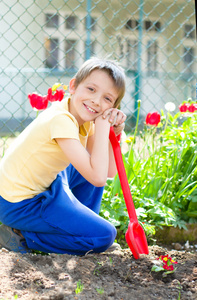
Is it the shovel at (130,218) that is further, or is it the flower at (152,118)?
the flower at (152,118)

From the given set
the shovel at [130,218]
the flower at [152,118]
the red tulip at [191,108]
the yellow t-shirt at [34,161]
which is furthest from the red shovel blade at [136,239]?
the red tulip at [191,108]

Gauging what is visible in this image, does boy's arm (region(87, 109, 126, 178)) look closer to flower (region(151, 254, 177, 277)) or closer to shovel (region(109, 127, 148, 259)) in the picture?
shovel (region(109, 127, 148, 259))

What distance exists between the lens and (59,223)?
5.65 ft

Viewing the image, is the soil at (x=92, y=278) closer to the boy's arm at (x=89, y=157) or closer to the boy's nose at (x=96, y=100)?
the boy's arm at (x=89, y=157)

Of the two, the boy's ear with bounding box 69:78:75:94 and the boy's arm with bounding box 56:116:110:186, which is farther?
the boy's ear with bounding box 69:78:75:94

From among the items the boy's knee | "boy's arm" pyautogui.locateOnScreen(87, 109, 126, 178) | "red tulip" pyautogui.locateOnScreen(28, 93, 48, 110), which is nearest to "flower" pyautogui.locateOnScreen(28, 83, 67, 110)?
"red tulip" pyautogui.locateOnScreen(28, 93, 48, 110)

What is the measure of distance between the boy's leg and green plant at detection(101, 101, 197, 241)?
1.09 feet

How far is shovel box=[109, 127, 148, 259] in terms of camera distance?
5.55 ft

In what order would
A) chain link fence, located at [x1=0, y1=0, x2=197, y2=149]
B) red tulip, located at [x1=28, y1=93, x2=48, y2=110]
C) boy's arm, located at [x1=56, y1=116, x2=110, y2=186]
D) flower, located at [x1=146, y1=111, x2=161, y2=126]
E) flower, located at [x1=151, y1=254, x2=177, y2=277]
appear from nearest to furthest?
flower, located at [x1=151, y1=254, x2=177, y2=277]
boy's arm, located at [x1=56, y1=116, x2=110, y2=186]
red tulip, located at [x1=28, y1=93, x2=48, y2=110]
flower, located at [x1=146, y1=111, x2=161, y2=126]
chain link fence, located at [x1=0, y1=0, x2=197, y2=149]

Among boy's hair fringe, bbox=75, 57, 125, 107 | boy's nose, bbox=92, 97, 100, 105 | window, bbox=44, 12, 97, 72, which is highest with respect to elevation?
window, bbox=44, 12, 97, 72

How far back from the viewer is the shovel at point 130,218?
1692 mm

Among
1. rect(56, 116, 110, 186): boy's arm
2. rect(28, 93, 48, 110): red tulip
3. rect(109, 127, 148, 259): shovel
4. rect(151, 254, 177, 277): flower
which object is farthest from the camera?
rect(28, 93, 48, 110): red tulip

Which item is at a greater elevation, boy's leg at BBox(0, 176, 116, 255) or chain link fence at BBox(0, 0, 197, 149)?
chain link fence at BBox(0, 0, 197, 149)

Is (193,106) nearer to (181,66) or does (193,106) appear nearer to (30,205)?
(30,205)
